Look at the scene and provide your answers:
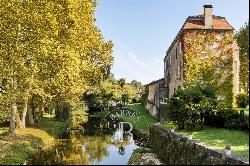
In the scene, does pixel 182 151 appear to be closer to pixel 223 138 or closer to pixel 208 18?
pixel 223 138

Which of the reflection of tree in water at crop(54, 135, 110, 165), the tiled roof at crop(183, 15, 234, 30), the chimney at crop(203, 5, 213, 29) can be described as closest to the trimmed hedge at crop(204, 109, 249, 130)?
the reflection of tree in water at crop(54, 135, 110, 165)

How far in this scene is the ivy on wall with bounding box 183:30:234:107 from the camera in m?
45.1

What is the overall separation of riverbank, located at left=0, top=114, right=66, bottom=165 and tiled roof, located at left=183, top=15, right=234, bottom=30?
1902 centimetres

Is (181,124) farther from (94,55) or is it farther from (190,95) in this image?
(94,55)

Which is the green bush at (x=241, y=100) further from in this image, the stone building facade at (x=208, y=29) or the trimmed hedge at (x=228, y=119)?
the trimmed hedge at (x=228, y=119)

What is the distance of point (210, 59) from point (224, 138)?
20.7 m

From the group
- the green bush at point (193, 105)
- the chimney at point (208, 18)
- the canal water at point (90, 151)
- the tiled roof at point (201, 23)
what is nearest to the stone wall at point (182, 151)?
the green bush at point (193, 105)

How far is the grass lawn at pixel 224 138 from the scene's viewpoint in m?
22.4

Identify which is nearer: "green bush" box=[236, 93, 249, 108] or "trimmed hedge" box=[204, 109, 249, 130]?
"trimmed hedge" box=[204, 109, 249, 130]

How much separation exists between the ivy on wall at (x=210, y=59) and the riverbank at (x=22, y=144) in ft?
51.1

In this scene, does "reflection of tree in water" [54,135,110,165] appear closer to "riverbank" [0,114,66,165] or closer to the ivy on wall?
"riverbank" [0,114,66,165]

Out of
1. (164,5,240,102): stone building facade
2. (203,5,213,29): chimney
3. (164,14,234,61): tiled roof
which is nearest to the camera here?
(164,5,240,102): stone building facade

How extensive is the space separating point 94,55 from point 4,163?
35256mm

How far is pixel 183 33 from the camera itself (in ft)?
156
